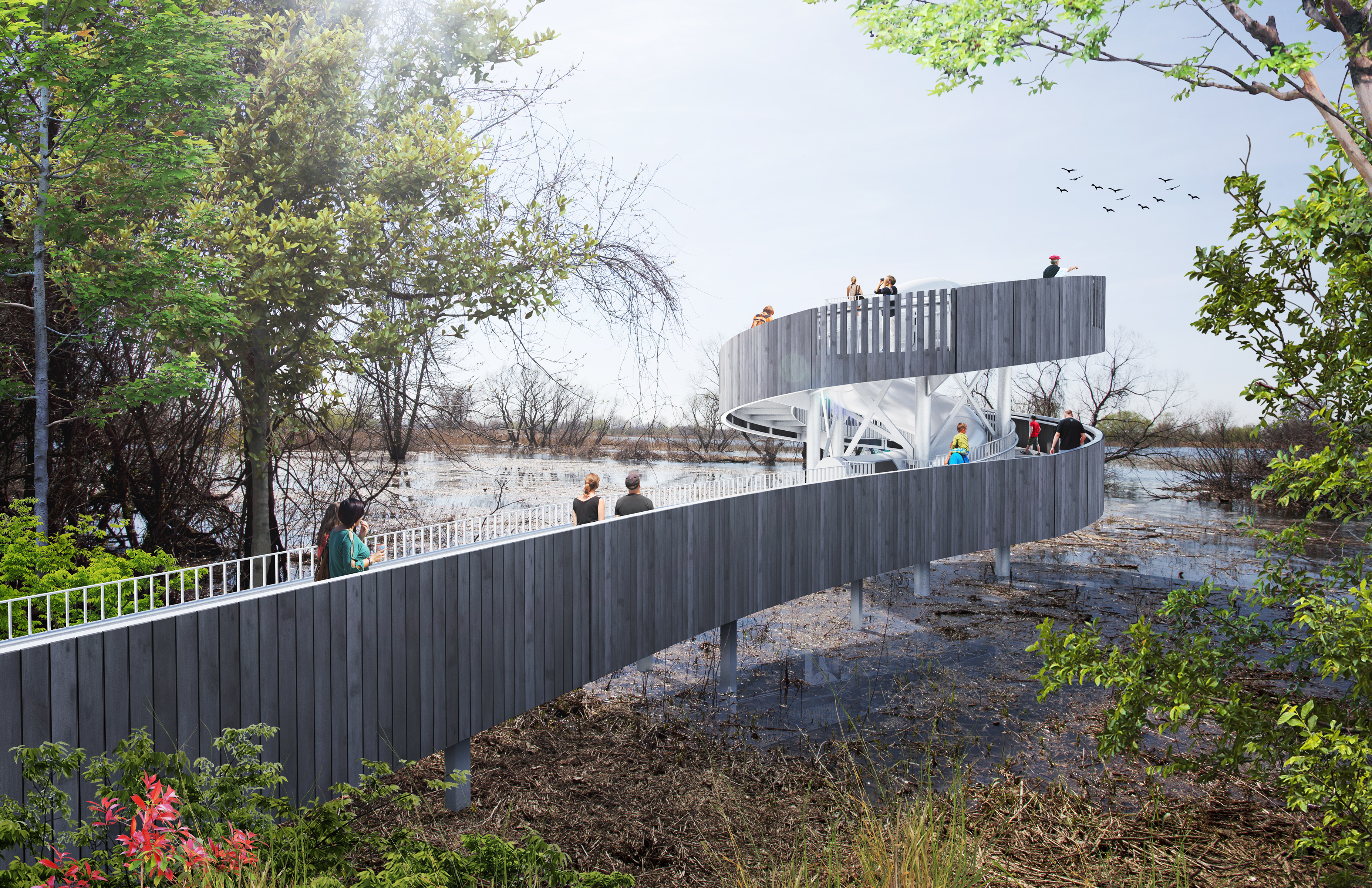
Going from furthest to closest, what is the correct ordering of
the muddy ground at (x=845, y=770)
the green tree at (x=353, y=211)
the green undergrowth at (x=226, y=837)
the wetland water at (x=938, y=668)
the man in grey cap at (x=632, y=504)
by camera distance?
the green tree at (x=353, y=211)
the wetland water at (x=938, y=668)
the man in grey cap at (x=632, y=504)
the muddy ground at (x=845, y=770)
the green undergrowth at (x=226, y=837)

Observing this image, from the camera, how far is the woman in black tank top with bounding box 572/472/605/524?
7.62 m

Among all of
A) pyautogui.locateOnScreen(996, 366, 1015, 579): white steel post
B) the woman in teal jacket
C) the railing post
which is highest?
pyautogui.locateOnScreen(996, 366, 1015, 579): white steel post

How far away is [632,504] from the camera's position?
7953 mm

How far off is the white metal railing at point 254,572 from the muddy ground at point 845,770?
1.81m

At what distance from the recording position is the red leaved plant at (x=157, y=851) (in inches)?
102

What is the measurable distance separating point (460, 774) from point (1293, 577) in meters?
5.33

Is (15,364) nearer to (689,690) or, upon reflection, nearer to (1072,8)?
(689,690)

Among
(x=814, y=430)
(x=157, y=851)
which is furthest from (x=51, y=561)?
(x=814, y=430)

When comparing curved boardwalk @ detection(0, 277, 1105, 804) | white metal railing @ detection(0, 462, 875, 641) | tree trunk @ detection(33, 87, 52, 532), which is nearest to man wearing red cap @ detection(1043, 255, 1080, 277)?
A: curved boardwalk @ detection(0, 277, 1105, 804)

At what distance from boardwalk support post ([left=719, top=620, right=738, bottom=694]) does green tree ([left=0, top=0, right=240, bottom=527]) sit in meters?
6.59

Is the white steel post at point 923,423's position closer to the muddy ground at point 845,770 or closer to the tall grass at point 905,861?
the muddy ground at point 845,770

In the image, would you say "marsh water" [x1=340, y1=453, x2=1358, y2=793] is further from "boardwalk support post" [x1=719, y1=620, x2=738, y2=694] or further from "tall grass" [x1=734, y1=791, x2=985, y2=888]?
"tall grass" [x1=734, y1=791, x2=985, y2=888]

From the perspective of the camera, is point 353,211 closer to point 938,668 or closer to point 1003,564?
point 938,668

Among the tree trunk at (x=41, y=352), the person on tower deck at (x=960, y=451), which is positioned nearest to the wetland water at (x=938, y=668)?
the person on tower deck at (x=960, y=451)
